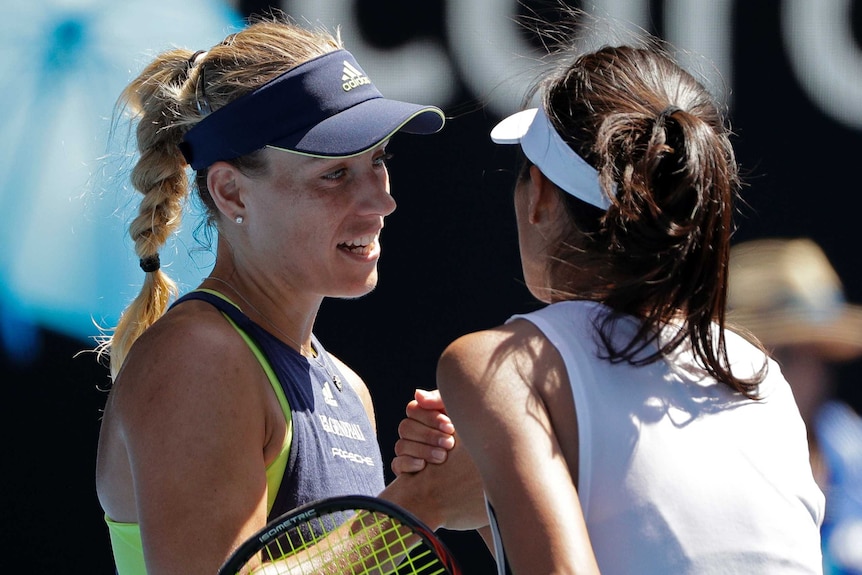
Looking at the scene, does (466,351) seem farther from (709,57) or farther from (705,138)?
(709,57)

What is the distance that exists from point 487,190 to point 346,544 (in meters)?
1.32

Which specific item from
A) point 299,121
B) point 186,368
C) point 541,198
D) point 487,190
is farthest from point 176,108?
point 487,190

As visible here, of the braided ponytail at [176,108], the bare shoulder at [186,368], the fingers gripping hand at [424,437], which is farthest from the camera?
the braided ponytail at [176,108]

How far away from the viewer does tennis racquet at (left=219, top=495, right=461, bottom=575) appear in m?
1.19

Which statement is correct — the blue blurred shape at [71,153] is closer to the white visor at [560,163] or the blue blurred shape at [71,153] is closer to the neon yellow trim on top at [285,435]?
the neon yellow trim on top at [285,435]

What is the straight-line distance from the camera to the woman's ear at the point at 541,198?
1.21 m

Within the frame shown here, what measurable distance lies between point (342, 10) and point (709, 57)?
34.0 inches

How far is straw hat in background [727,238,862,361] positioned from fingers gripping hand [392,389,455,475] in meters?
1.18

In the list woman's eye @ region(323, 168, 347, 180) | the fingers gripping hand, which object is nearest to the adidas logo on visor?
woman's eye @ region(323, 168, 347, 180)

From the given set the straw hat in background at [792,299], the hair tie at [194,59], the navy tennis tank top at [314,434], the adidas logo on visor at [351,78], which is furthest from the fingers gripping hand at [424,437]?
the straw hat in background at [792,299]

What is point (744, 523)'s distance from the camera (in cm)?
107

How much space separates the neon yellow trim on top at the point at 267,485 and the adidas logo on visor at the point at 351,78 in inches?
15.3

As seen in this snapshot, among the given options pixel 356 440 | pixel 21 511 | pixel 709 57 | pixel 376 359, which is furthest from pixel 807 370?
pixel 21 511

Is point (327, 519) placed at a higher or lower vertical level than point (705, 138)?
lower
